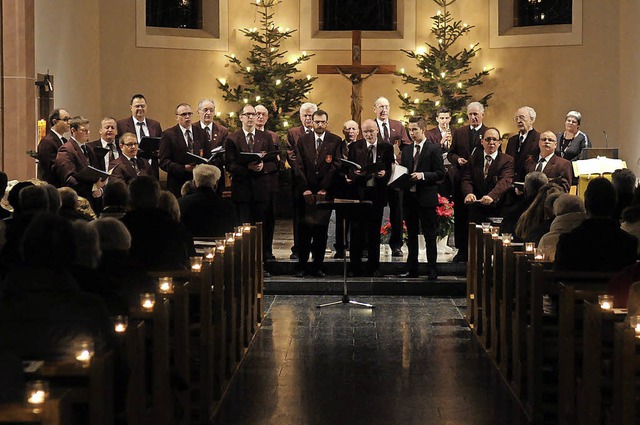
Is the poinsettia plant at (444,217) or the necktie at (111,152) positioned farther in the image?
the poinsettia plant at (444,217)

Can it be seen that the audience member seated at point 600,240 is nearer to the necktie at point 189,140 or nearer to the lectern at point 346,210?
the lectern at point 346,210

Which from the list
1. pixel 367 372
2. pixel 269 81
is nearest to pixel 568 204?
pixel 367 372

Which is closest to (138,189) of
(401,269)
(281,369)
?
(281,369)

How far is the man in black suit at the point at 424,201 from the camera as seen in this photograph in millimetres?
11359

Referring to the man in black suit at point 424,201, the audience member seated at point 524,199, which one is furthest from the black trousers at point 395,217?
the audience member seated at point 524,199

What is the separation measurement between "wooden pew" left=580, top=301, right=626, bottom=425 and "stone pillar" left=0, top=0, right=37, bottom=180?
886 centimetres

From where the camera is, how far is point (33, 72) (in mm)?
13156

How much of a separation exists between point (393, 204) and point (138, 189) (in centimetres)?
562

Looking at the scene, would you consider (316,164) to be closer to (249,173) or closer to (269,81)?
(249,173)

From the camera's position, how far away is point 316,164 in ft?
38.1

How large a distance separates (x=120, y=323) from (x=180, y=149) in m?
7.51

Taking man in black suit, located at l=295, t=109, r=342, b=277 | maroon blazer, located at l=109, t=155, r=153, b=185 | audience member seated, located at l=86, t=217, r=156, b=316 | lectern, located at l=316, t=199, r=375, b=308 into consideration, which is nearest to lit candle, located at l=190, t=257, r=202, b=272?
audience member seated, located at l=86, t=217, r=156, b=316

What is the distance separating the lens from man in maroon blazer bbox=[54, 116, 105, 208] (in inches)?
436

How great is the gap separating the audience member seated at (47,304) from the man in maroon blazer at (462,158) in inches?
300
